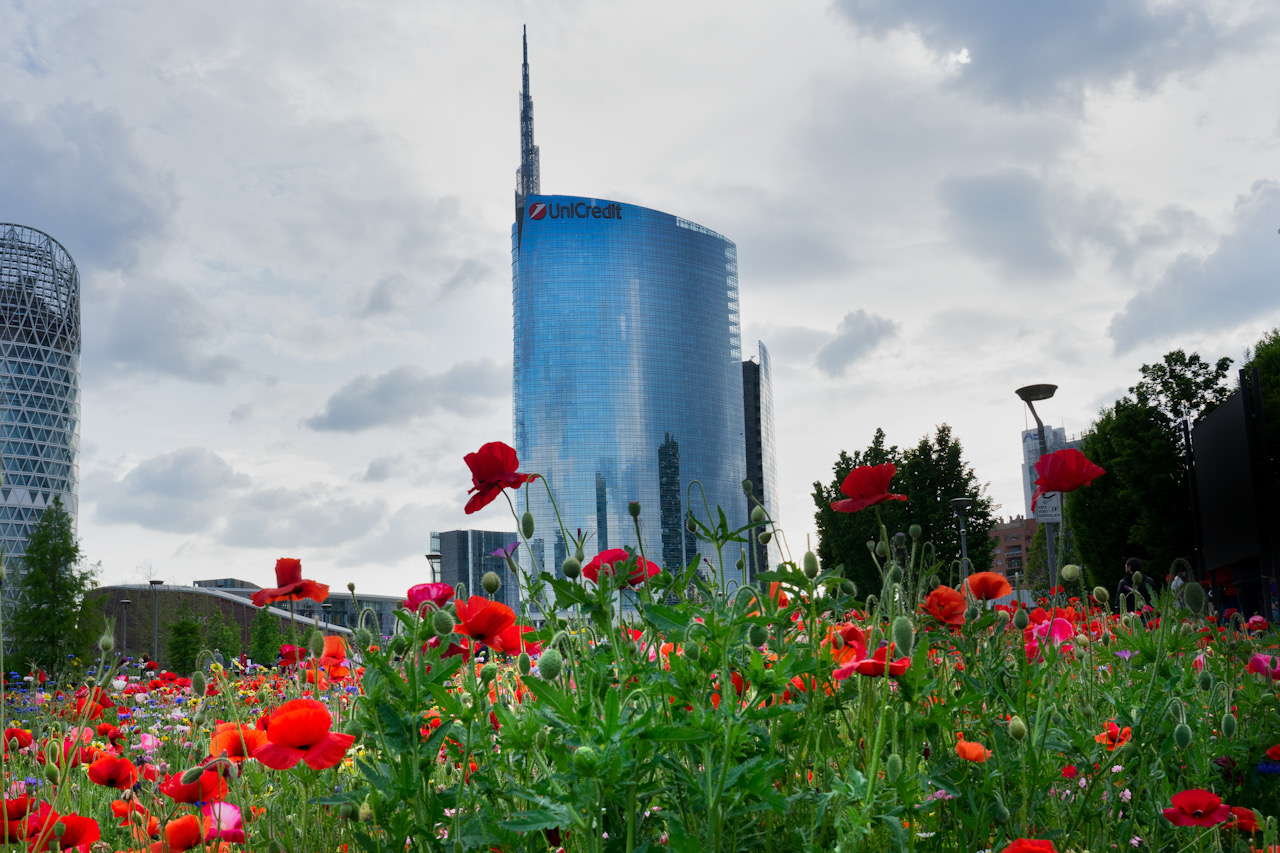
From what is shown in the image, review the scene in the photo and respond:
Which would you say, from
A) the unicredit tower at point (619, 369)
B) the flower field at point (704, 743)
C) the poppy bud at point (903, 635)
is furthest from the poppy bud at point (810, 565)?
the unicredit tower at point (619, 369)

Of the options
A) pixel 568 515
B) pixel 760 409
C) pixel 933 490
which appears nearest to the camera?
pixel 933 490

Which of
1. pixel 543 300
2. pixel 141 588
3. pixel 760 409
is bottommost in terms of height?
pixel 141 588

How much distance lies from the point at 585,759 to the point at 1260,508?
10166mm

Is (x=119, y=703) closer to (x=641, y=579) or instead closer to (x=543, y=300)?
(x=641, y=579)

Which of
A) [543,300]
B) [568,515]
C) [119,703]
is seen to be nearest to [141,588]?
[568,515]

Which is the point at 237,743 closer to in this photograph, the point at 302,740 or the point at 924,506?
the point at 302,740

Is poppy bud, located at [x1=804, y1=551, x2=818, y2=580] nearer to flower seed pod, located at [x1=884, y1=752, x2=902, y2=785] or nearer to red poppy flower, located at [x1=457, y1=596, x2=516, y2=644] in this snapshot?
flower seed pod, located at [x1=884, y1=752, x2=902, y2=785]

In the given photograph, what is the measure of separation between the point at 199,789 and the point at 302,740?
1.40ft

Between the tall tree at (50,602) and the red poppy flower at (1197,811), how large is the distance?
29.3 m

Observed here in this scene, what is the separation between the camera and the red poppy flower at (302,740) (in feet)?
4.80

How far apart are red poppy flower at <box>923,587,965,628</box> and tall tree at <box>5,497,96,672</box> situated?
94.7 ft

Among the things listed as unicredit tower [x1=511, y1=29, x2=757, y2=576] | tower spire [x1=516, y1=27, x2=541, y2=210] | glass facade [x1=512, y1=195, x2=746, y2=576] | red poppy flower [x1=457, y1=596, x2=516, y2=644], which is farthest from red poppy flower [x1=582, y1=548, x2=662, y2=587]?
tower spire [x1=516, y1=27, x2=541, y2=210]

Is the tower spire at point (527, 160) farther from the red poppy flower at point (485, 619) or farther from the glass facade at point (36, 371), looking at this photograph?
the red poppy flower at point (485, 619)

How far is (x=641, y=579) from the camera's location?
76.2 inches
